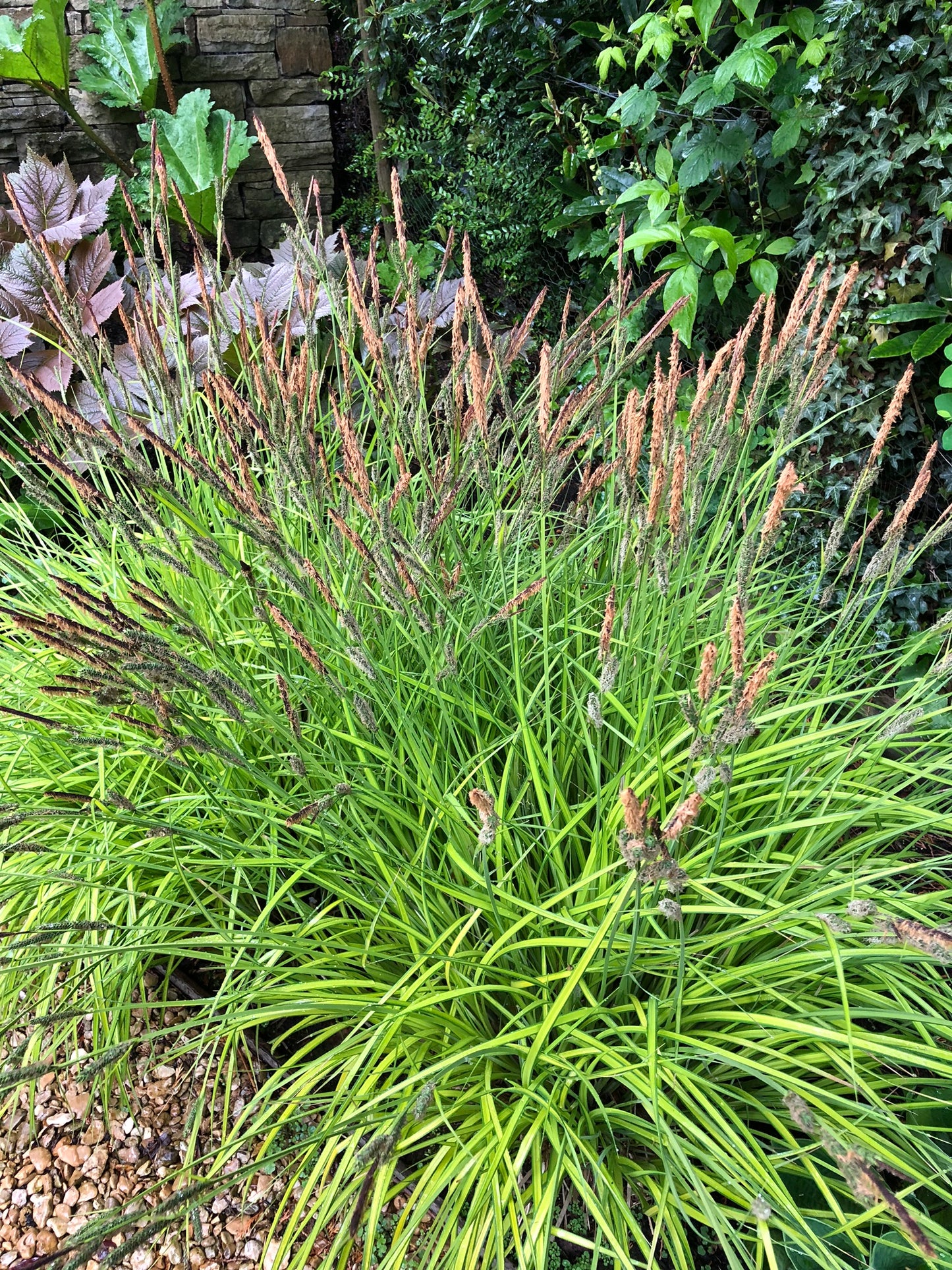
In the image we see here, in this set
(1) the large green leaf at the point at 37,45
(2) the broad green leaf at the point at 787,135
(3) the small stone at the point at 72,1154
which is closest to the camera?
(3) the small stone at the point at 72,1154

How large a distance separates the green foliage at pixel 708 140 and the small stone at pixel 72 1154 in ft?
6.89

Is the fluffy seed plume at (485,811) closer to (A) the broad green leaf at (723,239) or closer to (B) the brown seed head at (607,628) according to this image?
(B) the brown seed head at (607,628)

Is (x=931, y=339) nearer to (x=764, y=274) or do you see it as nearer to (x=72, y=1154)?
(x=764, y=274)

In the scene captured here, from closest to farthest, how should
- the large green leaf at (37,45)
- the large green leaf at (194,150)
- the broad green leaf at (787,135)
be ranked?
the broad green leaf at (787,135), the large green leaf at (37,45), the large green leaf at (194,150)

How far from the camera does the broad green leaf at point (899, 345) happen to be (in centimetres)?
215

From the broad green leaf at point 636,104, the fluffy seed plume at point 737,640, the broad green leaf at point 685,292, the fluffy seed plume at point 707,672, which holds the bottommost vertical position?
the broad green leaf at point 685,292

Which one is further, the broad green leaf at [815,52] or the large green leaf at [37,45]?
the large green leaf at [37,45]

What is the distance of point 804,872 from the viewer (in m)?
1.49

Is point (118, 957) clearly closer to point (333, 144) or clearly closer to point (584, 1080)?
point (584, 1080)

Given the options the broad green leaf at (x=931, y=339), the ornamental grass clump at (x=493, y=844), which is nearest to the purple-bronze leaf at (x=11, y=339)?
the ornamental grass clump at (x=493, y=844)

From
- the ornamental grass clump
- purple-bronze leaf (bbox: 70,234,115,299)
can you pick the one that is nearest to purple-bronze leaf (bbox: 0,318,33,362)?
purple-bronze leaf (bbox: 70,234,115,299)

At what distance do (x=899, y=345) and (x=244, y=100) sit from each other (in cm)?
384

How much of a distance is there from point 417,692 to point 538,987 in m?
0.48

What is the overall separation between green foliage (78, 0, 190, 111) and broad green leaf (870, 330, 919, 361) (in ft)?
11.9
